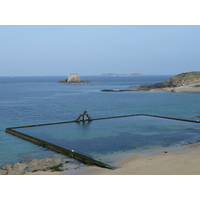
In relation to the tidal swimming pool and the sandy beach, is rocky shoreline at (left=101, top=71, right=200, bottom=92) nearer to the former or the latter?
the tidal swimming pool

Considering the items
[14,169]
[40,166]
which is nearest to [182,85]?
[40,166]

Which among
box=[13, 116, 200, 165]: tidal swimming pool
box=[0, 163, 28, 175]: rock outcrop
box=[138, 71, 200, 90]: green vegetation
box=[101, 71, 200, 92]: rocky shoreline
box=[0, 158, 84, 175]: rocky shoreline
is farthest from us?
box=[138, 71, 200, 90]: green vegetation

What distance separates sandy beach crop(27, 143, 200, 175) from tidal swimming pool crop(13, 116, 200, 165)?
1806mm

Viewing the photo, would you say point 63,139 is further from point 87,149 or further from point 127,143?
point 127,143

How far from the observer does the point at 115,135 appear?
2689cm

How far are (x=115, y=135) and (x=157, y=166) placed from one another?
34.7 feet

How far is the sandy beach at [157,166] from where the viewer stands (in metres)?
15.4

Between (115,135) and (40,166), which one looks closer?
(40,166)

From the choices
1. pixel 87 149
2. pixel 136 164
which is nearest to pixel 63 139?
pixel 87 149

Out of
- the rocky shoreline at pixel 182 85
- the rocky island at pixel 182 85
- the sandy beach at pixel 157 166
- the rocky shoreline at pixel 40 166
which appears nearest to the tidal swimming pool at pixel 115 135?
the sandy beach at pixel 157 166

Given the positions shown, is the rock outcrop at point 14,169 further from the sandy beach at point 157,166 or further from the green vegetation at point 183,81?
the green vegetation at point 183,81

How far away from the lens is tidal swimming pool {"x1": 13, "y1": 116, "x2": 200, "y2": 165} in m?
22.3

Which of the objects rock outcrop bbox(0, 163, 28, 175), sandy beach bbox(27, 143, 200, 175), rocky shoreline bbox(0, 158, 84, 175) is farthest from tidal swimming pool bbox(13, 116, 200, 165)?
rock outcrop bbox(0, 163, 28, 175)

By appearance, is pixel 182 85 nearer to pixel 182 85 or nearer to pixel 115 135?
pixel 182 85
